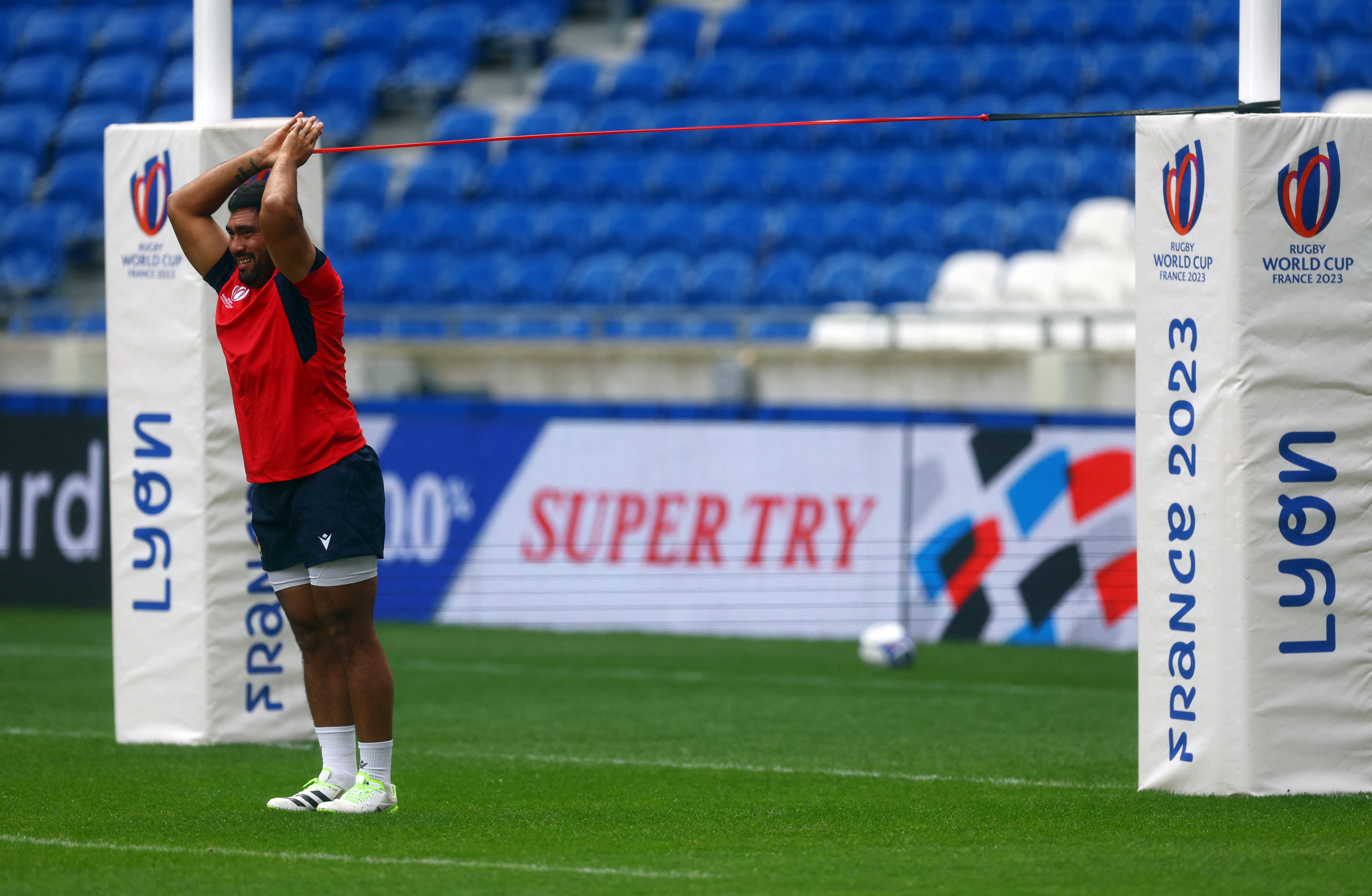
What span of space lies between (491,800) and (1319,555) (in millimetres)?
3121

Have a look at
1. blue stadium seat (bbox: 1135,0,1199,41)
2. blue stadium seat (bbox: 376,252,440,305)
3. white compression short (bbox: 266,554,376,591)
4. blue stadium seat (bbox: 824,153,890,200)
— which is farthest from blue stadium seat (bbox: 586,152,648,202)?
white compression short (bbox: 266,554,376,591)

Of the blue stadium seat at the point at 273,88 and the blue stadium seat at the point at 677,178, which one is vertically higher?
the blue stadium seat at the point at 273,88

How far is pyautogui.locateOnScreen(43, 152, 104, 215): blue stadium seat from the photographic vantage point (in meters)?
22.8

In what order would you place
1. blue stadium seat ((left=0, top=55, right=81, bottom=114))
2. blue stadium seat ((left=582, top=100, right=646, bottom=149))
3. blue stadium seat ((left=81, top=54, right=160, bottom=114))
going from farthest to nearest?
blue stadium seat ((left=0, top=55, right=81, bottom=114)) < blue stadium seat ((left=81, top=54, right=160, bottom=114)) < blue stadium seat ((left=582, top=100, right=646, bottom=149))

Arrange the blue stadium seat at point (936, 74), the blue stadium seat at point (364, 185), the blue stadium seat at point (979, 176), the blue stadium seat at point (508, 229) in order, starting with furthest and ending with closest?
the blue stadium seat at point (364, 185), the blue stadium seat at point (508, 229), the blue stadium seat at point (936, 74), the blue stadium seat at point (979, 176)

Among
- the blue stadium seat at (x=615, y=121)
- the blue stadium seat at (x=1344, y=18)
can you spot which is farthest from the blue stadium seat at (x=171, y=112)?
the blue stadium seat at (x=1344, y=18)

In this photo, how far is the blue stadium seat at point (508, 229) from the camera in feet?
68.4

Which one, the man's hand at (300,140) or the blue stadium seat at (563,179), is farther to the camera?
the blue stadium seat at (563,179)

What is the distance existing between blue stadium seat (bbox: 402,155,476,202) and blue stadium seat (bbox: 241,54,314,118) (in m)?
2.27

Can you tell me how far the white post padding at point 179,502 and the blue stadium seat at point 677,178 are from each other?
1340cm

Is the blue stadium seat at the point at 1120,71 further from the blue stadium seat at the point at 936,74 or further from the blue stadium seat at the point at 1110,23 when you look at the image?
the blue stadium seat at the point at 936,74

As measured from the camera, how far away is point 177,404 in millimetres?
7816

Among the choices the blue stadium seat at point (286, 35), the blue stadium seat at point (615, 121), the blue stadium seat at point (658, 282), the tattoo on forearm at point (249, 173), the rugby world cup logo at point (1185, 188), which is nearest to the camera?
the tattoo on forearm at point (249, 173)

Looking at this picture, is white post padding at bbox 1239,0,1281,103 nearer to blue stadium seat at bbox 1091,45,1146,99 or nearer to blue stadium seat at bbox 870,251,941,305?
blue stadium seat at bbox 870,251,941,305
